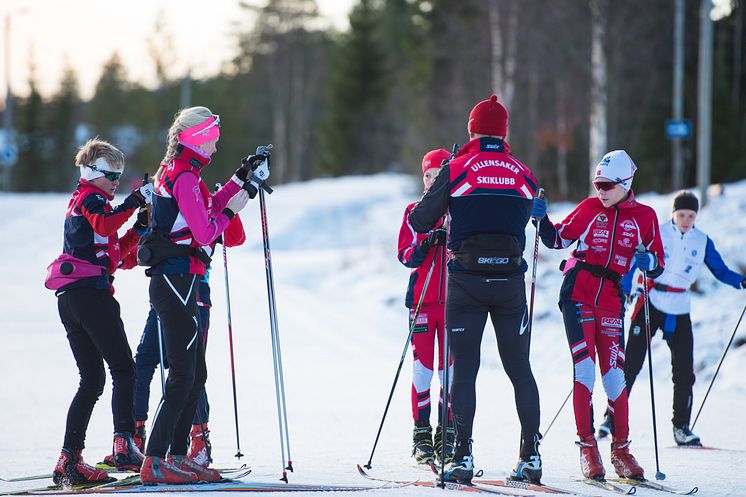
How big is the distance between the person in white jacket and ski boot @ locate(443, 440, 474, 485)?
2575mm

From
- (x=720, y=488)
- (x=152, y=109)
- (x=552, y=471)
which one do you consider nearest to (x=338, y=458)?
(x=552, y=471)

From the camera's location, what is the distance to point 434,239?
5961 millimetres

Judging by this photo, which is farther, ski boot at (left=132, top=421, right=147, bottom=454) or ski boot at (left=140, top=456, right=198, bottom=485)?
ski boot at (left=132, top=421, right=147, bottom=454)

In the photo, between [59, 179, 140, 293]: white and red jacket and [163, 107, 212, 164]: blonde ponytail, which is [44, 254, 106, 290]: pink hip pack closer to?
[59, 179, 140, 293]: white and red jacket

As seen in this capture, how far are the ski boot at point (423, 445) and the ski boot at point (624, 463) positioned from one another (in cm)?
115

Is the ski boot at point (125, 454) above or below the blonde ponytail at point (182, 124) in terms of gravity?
below

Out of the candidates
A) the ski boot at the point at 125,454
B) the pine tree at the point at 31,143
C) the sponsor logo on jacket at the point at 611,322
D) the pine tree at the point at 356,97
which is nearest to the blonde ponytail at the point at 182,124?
the ski boot at the point at 125,454

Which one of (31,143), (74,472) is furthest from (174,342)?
(31,143)

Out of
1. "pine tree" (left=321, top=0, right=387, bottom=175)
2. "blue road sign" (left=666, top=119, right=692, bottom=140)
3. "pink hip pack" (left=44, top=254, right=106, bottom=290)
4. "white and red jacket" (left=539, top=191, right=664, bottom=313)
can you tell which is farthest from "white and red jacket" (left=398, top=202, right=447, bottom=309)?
"pine tree" (left=321, top=0, right=387, bottom=175)

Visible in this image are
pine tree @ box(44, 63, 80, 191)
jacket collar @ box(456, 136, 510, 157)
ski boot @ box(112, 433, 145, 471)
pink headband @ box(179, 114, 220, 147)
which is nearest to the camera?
pink headband @ box(179, 114, 220, 147)

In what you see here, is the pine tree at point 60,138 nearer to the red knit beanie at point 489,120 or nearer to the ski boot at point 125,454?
the ski boot at point 125,454

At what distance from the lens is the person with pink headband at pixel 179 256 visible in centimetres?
507

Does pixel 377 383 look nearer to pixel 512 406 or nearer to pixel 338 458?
pixel 512 406

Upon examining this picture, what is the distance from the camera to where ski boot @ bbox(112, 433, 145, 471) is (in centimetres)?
565
